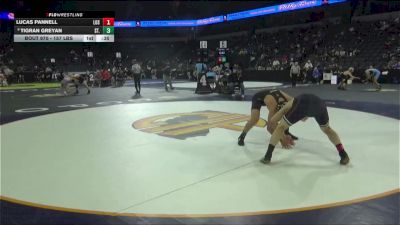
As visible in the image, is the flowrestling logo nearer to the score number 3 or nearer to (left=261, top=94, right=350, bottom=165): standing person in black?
the score number 3

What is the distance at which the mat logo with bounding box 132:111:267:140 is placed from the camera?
7.01m

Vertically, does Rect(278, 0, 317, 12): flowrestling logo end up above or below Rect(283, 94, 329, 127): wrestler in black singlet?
above

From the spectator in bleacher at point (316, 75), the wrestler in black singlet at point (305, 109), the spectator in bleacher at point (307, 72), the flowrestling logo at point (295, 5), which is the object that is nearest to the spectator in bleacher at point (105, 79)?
the spectator in bleacher at point (307, 72)

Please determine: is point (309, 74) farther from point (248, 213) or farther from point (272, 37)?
point (248, 213)

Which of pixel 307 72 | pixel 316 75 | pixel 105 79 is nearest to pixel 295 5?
pixel 307 72

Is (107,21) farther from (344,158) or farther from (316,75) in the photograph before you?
(344,158)

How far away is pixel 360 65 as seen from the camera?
24.7 meters
